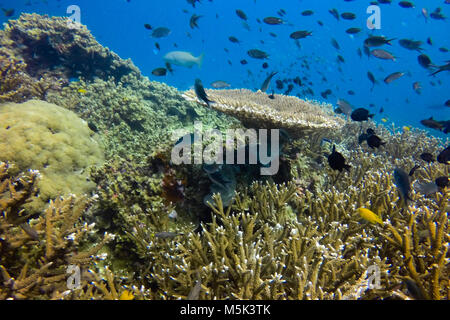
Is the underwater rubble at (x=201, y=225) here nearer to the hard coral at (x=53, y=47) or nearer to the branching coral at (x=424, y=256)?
the branching coral at (x=424, y=256)

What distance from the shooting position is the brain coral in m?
3.54

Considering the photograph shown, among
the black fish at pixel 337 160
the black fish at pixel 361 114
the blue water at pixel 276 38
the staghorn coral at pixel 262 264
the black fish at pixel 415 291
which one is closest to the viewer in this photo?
the black fish at pixel 415 291

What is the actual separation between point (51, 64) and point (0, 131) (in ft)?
22.4

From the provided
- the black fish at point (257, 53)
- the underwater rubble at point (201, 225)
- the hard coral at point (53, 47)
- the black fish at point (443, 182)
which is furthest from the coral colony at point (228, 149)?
the hard coral at point (53, 47)

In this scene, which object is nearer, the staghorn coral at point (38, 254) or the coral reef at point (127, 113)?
the staghorn coral at point (38, 254)

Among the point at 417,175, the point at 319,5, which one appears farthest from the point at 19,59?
the point at 319,5

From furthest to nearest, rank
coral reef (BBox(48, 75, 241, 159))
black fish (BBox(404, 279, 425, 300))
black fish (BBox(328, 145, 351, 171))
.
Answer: coral reef (BBox(48, 75, 241, 159)) < black fish (BBox(328, 145, 351, 171)) < black fish (BBox(404, 279, 425, 300))

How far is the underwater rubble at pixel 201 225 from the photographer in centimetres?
210

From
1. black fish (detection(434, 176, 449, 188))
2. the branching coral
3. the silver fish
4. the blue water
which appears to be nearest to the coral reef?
the branching coral

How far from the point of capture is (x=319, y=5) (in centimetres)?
9256

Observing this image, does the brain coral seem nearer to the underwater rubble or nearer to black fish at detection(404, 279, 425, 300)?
the underwater rubble

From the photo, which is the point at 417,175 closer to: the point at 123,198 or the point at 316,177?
the point at 316,177

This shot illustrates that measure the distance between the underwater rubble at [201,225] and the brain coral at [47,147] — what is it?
0.09ft

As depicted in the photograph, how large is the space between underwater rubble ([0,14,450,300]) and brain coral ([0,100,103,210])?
3 cm
